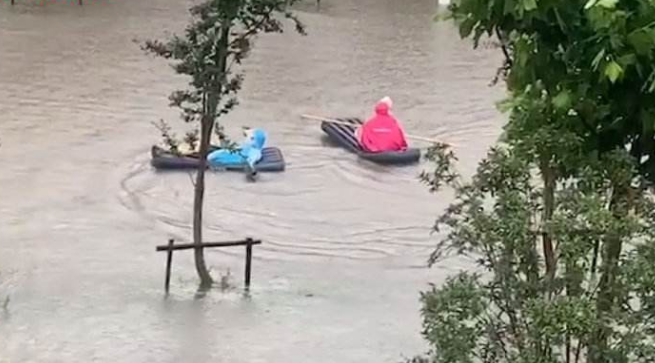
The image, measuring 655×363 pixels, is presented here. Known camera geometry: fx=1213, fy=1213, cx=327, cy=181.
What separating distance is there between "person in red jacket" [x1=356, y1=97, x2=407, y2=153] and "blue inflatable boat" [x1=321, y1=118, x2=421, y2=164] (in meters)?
0.07

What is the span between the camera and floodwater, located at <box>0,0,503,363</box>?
7043mm

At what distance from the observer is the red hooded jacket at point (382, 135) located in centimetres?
1153

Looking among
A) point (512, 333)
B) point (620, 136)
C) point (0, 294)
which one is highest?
point (620, 136)

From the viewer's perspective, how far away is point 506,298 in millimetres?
3926

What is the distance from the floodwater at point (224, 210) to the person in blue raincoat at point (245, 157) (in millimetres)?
181

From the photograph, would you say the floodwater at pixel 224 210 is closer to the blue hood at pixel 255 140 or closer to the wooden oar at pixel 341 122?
the wooden oar at pixel 341 122

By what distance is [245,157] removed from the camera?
10812 millimetres

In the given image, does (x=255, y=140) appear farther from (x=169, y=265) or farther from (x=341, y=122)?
(x=169, y=265)

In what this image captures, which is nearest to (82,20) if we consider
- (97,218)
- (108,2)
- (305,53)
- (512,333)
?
(108,2)

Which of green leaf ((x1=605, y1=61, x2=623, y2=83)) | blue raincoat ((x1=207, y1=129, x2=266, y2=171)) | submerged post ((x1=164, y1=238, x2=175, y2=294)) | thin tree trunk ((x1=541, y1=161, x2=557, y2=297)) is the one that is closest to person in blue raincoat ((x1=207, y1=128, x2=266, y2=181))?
blue raincoat ((x1=207, y1=129, x2=266, y2=171))

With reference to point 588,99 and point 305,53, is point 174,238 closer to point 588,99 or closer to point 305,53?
point 588,99

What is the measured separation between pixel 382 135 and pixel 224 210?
2458 millimetres

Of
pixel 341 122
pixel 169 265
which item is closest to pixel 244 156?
pixel 341 122

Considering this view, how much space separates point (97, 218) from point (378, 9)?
536 inches
